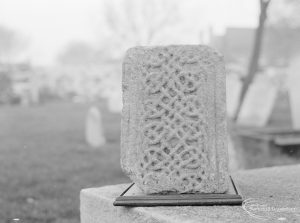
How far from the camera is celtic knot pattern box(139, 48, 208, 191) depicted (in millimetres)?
2602

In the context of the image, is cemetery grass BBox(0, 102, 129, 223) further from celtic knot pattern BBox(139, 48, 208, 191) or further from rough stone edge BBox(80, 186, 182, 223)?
celtic knot pattern BBox(139, 48, 208, 191)

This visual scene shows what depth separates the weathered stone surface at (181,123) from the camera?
260cm

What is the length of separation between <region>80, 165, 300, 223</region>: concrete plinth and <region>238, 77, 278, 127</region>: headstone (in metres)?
9.23

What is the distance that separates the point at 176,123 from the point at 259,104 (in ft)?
34.3

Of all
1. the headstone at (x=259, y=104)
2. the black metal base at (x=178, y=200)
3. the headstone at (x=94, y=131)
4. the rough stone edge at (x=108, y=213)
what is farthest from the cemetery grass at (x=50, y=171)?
the headstone at (x=259, y=104)

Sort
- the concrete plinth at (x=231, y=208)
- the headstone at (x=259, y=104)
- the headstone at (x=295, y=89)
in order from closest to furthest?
the concrete plinth at (x=231, y=208) → the headstone at (x=295, y=89) → the headstone at (x=259, y=104)

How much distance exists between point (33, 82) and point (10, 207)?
2427 centimetres

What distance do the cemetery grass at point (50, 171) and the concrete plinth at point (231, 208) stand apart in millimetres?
1776

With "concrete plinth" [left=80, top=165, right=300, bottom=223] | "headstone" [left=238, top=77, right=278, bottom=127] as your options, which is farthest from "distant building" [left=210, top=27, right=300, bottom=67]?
"concrete plinth" [left=80, top=165, right=300, bottom=223]

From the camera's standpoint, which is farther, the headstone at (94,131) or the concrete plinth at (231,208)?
the headstone at (94,131)

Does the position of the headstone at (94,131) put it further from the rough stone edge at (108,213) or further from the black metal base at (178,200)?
the black metal base at (178,200)

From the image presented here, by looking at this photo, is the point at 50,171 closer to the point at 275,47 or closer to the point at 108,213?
the point at 108,213

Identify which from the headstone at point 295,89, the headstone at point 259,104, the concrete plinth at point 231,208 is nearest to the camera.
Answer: the concrete plinth at point 231,208

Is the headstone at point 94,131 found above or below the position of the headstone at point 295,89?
below
